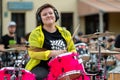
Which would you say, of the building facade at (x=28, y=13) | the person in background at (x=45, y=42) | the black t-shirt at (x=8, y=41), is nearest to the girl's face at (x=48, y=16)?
the person in background at (x=45, y=42)

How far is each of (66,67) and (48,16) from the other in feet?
2.83

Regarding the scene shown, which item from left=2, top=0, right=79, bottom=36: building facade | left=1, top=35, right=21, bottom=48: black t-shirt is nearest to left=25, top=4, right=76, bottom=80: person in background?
left=1, top=35, right=21, bottom=48: black t-shirt

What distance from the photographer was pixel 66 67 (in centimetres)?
580

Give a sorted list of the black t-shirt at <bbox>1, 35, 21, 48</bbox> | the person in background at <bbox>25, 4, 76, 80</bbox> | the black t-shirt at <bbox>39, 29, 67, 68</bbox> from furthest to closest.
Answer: the black t-shirt at <bbox>1, 35, 21, 48</bbox> < the black t-shirt at <bbox>39, 29, 67, 68</bbox> < the person in background at <bbox>25, 4, 76, 80</bbox>

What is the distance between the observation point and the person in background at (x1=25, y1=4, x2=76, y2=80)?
20.1 feet

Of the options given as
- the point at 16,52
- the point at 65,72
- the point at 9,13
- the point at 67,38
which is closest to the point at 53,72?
the point at 65,72

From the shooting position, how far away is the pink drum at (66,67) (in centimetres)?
579

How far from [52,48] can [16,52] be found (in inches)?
225

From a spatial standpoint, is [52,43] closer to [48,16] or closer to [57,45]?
[57,45]

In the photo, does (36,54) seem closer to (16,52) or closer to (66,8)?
(16,52)

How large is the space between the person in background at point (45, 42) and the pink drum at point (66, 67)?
0.23m

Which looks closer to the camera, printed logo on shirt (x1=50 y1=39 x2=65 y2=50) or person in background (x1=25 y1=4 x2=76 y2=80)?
person in background (x1=25 y1=4 x2=76 y2=80)

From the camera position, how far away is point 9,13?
78.6 ft

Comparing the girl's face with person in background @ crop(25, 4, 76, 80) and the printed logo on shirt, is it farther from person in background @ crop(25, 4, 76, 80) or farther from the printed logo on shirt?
the printed logo on shirt
